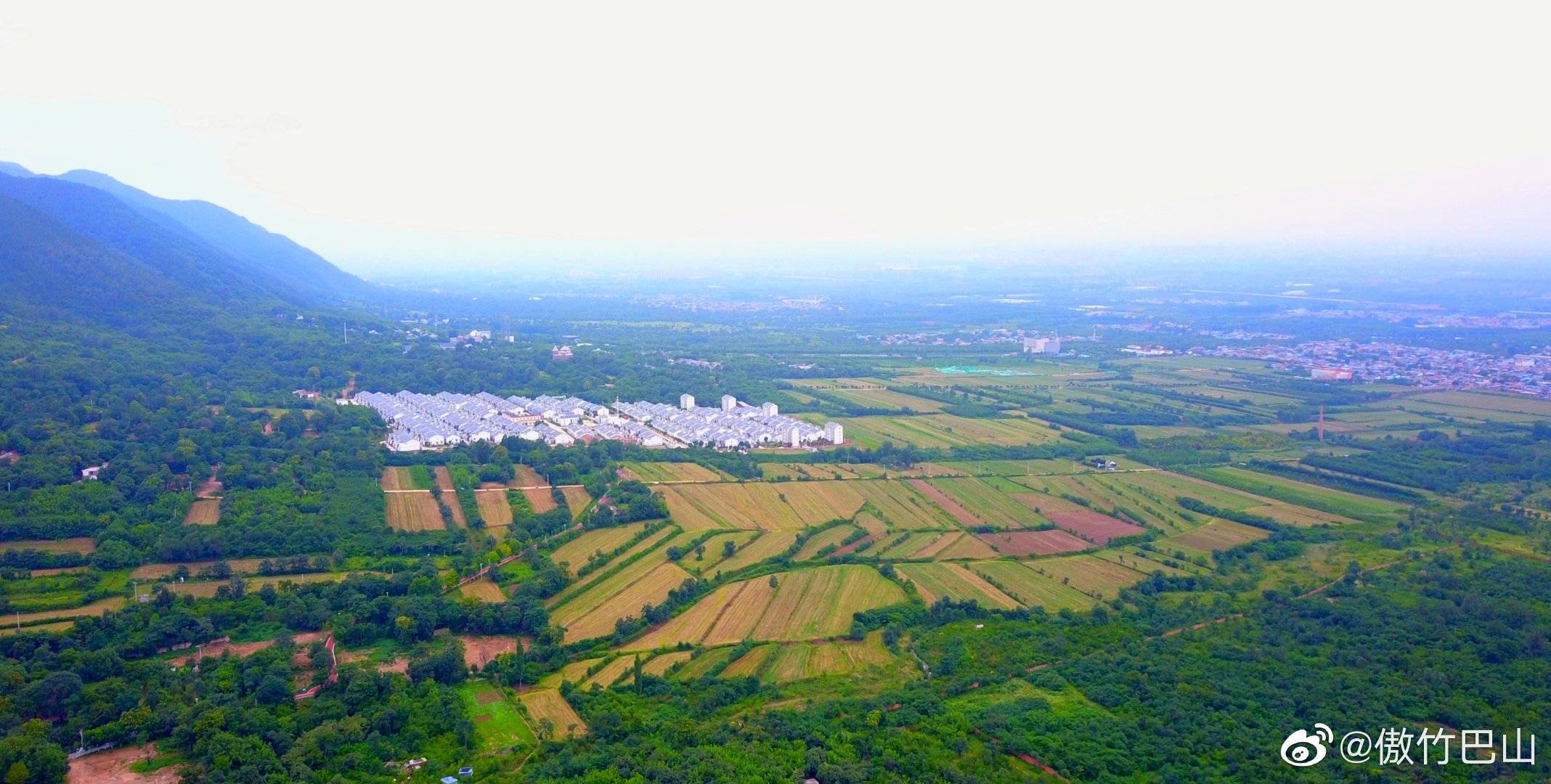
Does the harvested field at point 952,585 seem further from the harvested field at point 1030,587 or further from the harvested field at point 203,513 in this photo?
the harvested field at point 203,513

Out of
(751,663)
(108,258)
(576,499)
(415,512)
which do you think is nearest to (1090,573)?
(751,663)

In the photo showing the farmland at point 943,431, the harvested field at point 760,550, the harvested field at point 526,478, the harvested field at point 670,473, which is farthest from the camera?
the farmland at point 943,431

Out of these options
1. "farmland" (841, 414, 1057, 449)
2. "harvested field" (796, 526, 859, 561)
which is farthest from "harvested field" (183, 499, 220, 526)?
"farmland" (841, 414, 1057, 449)

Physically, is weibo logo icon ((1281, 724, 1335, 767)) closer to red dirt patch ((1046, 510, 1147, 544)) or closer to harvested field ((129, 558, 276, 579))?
red dirt patch ((1046, 510, 1147, 544))

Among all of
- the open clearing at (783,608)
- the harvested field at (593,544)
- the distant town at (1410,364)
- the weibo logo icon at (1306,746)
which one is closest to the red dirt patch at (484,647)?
the open clearing at (783,608)

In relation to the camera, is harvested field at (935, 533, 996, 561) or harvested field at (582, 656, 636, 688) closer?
harvested field at (582, 656, 636, 688)

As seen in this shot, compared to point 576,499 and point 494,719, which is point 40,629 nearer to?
point 494,719
